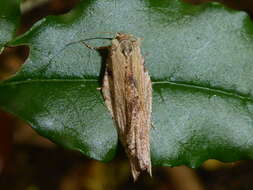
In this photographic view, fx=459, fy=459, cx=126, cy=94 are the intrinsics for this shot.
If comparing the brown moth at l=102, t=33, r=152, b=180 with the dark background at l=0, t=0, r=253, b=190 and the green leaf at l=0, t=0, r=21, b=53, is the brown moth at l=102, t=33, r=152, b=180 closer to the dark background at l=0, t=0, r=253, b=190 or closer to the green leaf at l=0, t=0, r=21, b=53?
the green leaf at l=0, t=0, r=21, b=53

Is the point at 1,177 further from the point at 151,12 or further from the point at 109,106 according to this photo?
the point at 151,12

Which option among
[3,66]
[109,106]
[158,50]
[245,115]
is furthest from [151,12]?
[3,66]

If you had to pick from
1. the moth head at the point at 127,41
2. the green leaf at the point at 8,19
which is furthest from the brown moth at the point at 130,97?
the green leaf at the point at 8,19

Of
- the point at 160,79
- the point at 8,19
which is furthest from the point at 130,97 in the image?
the point at 8,19

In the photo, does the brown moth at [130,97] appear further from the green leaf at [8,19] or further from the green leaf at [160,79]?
the green leaf at [8,19]

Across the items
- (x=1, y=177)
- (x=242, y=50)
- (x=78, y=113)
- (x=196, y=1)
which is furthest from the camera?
(x=196, y=1)

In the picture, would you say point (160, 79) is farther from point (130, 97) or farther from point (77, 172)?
point (77, 172)
